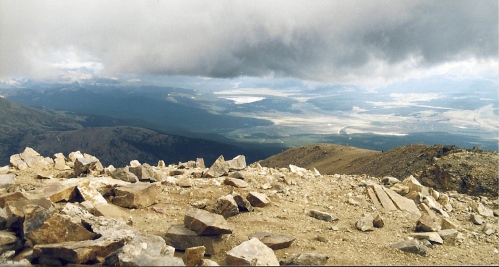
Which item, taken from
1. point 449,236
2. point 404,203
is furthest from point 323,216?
point 404,203

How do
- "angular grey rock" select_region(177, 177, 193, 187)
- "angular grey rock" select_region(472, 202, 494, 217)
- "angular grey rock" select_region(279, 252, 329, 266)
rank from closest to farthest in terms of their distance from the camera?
"angular grey rock" select_region(279, 252, 329, 266), "angular grey rock" select_region(472, 202, 494, 217), "angular grey rock" select_region(177, 177, 193, 187)

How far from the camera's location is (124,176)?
1798cm

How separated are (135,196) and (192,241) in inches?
196

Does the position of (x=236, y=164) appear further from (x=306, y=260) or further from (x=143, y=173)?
(x=306, y=260)

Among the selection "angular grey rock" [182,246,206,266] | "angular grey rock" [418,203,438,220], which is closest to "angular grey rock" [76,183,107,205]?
"angular grey rock" [182,246,206,266]

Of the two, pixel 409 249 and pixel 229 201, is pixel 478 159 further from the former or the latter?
pixel 229 201

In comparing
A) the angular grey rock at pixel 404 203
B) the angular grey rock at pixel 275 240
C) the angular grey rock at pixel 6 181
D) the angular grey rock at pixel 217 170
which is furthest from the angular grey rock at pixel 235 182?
the angular grey rock at pixel 6 181

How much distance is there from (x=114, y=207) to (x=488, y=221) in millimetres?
17518

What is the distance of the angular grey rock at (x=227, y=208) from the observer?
14.1 metres

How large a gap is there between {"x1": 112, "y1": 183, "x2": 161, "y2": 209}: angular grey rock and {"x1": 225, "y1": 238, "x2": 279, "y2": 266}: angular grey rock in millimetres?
6636

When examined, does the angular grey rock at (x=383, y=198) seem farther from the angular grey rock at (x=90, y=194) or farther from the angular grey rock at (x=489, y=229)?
the angular grey rock at (x=90, y=194)

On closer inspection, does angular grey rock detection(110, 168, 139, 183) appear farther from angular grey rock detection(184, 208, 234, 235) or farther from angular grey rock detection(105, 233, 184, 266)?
angular grey rock detection(105, 233, 184, 266)

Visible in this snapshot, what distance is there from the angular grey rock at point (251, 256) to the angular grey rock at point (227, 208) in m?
4.48

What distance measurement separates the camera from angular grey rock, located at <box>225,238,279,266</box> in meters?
8.97
